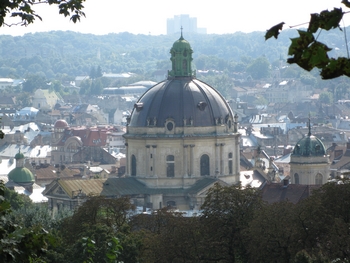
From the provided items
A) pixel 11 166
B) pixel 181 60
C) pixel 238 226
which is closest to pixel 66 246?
pixel 238 226

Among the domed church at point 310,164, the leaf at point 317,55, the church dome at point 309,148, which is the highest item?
the leaf at point 317,55

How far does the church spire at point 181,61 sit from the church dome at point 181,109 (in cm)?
249

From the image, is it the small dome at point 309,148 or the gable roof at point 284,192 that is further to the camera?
the small dome at point 309,148

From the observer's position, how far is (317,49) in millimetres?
13125

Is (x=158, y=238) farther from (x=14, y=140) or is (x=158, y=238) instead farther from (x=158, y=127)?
(x=14, y=140)

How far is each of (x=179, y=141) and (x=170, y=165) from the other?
1.53m

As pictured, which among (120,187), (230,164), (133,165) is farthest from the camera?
(133,165)

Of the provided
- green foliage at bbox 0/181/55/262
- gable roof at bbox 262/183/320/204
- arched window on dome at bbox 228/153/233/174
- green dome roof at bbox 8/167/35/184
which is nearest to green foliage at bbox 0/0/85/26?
green foliage at bbox 0/181/55/262

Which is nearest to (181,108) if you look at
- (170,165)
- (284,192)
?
(170,165)

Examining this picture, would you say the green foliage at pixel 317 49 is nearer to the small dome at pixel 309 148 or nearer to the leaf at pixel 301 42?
the leaf at pixel 301 42

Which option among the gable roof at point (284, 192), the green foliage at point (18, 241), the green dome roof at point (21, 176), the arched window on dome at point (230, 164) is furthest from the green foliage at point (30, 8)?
the green dome roof at point (21, 176)

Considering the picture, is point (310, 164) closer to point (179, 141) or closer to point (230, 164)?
point (230, 164)

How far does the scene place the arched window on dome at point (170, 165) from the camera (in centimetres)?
8075

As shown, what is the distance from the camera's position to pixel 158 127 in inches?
3177
